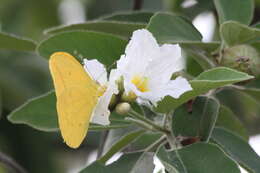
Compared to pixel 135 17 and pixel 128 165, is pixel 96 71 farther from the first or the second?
pixel 135 17

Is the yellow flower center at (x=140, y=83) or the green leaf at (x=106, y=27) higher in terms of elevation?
the green leaf at (x=106, y=27)

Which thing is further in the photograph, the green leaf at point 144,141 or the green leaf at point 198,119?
the green leaf at point 144,141

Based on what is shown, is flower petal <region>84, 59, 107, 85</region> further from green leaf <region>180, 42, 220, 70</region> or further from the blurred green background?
the blurred green background

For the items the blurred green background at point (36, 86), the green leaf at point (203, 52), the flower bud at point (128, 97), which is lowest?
the blurred green background at point (36, 86)

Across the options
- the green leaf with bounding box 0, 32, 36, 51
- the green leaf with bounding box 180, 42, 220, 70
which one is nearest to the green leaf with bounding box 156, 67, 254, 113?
the green leaf with bounding box 180, 42, 220, 70

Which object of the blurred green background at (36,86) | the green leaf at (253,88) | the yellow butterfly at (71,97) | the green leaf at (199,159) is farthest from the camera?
the blurred green background at (36,86)

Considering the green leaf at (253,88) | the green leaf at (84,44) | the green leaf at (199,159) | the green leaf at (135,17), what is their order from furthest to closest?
the green leaf at (135,17) < the green leaf at (253,88) < the green leaf at (84,44) < the green leaf at (199,159)

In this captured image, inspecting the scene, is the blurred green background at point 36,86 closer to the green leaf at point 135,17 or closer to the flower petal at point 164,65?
the green leaf at point 135,17

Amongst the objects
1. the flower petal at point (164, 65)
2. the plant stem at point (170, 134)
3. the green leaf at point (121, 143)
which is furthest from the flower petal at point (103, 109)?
the green leaf at point (121, 143)
